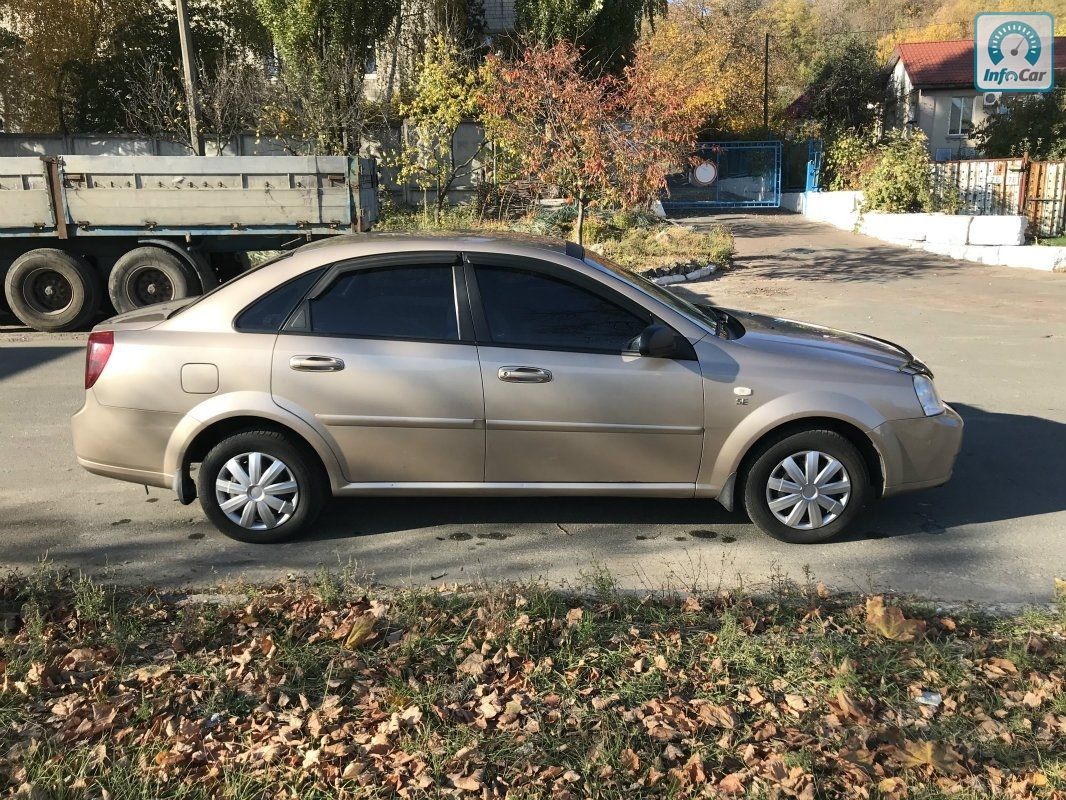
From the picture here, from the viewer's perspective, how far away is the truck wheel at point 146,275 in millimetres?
11438

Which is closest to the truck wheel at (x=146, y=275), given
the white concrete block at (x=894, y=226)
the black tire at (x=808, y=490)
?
the black tire at (x=808, y=490)

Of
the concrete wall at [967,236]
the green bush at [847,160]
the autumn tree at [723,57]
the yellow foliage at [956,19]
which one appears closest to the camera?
the concrete wall at [967,236]

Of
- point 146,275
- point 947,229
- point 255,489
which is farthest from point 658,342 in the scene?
point 947,229

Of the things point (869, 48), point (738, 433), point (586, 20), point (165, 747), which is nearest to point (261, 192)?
point (738, 433)

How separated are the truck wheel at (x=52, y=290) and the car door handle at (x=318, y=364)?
8.22 meters

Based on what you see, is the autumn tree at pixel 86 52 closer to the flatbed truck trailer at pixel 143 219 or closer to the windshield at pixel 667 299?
the flatbed truck trailer at pixel 143 219

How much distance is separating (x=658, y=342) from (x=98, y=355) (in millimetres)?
2967

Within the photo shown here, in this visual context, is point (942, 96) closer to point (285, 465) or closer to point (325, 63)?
point (325, 63)

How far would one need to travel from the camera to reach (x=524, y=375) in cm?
468

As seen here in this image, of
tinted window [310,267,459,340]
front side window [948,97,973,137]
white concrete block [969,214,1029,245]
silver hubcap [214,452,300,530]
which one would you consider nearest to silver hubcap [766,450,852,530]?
tinted window [310,267,459,340]

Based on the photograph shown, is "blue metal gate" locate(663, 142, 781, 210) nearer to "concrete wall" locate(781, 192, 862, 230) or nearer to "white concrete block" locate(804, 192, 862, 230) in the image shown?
"concrete wall" locate(781, 192, 862, 230)

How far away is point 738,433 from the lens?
477 cm

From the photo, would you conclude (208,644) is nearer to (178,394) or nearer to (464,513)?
(178,394)

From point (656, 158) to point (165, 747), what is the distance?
45.8 ft
